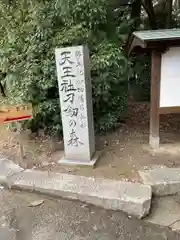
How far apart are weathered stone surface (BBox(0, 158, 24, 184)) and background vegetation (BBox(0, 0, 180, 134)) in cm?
114

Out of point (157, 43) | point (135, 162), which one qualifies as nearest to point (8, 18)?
point (157, 43)

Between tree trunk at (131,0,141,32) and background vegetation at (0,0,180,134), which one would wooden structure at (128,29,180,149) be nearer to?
background vegetation at (0,0,180,134)

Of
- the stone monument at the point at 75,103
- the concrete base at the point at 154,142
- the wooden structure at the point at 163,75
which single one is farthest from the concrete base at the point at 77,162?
the wooden structure at the point at 163,75

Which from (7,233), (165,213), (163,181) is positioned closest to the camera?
(7,233)

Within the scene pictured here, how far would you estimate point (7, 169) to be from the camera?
16.7 feet

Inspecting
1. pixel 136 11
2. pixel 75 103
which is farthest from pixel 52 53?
pixel 136 11

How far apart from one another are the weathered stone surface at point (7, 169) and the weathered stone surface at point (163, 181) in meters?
1.95

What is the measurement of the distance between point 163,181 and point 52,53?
10.2 feet

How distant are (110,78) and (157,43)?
1.24 metres

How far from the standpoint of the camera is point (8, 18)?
6.80 metres

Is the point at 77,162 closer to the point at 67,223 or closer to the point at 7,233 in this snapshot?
the point at 67,223

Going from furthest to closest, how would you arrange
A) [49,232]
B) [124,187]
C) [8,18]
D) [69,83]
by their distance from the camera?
[8,18] → [69,83] → [124,187] → [49,232]

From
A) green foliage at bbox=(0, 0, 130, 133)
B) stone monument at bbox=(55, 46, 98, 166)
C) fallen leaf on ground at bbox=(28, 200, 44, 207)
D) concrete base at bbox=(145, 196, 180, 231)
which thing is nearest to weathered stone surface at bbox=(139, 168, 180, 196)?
concrete base at bbox=(145, 196, 180, 231)

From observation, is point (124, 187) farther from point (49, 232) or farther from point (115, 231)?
point (49, 232)
